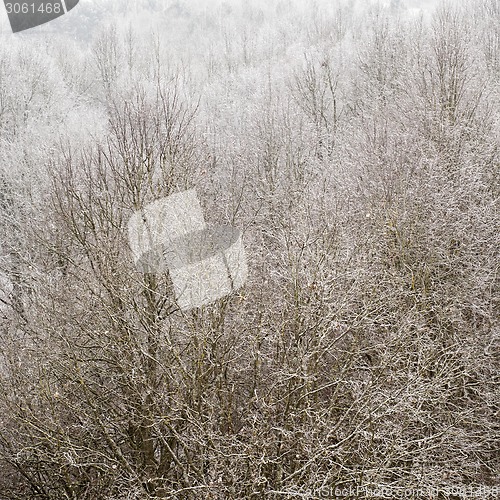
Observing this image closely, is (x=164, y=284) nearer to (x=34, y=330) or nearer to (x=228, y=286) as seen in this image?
(x=228, y=286)

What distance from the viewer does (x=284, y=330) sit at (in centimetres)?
901

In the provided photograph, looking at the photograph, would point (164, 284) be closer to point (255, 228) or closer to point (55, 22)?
point (255, 228)

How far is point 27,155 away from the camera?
79.7ft

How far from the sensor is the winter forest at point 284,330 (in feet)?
27.2

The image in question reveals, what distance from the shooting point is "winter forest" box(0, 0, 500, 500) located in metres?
8.28

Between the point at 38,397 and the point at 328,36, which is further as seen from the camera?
the point at 328,36

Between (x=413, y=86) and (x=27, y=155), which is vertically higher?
(x=413, y=86)

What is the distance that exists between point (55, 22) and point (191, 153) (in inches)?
1543

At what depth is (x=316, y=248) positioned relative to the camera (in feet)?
32.2

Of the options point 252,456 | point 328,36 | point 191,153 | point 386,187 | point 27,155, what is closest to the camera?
point 252,456

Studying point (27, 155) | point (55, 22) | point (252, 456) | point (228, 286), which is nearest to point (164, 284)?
point (228, 286)

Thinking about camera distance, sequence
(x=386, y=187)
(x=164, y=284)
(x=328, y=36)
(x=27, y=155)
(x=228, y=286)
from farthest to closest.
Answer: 1. (x=328, y=36)
2. (x=27, y=155)
3. (x=386, y=187)
4. (x=164, y=284)
5. (x=228, y=286)

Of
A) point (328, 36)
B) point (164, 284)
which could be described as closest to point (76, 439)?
point (164, 284)

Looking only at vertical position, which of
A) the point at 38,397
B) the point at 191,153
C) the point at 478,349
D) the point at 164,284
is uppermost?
the point at 191,153
